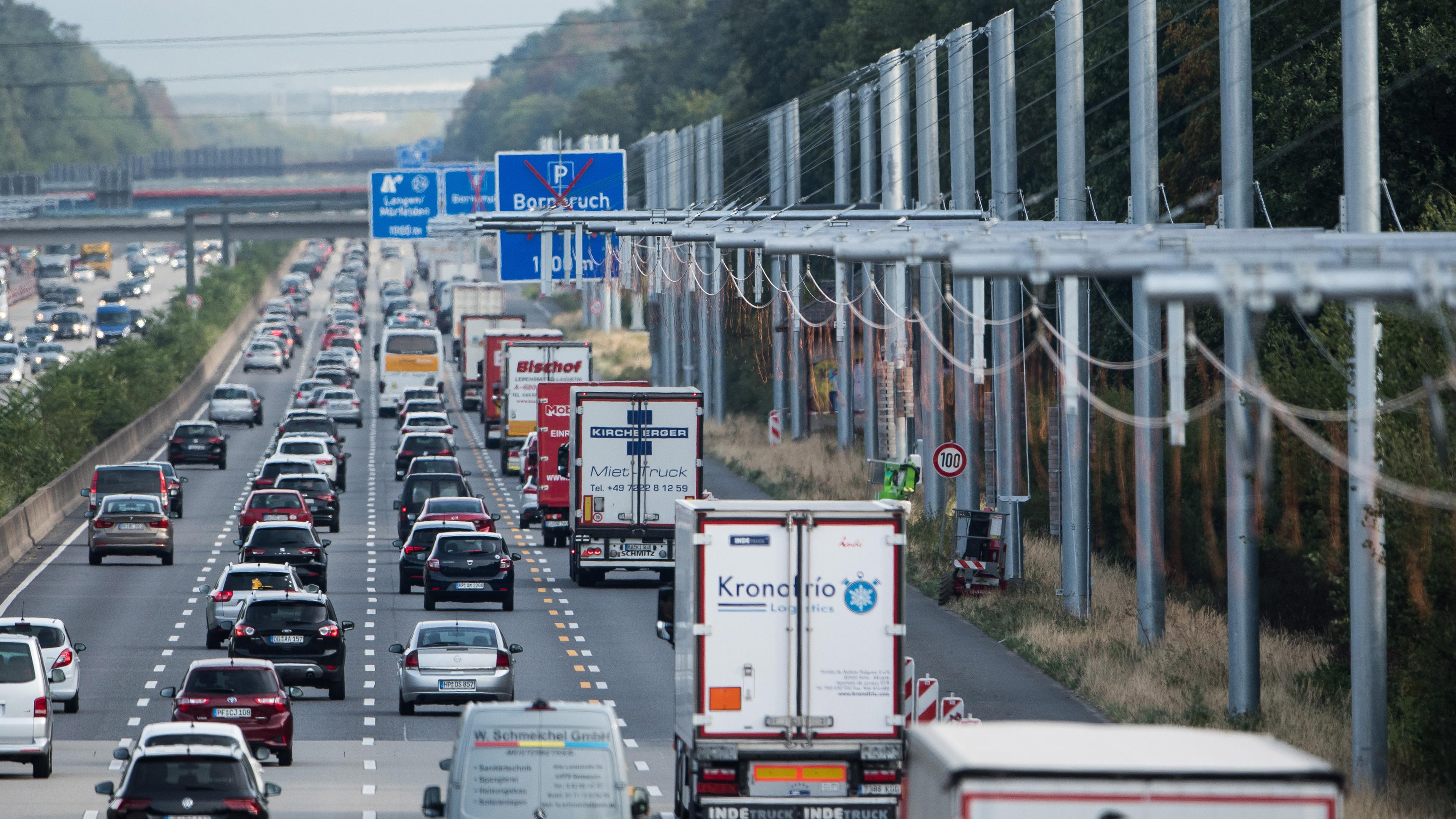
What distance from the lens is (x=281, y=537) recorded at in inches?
1698

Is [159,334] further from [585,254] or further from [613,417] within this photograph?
[613,417]

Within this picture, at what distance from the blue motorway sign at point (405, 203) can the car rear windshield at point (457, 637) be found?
40.7m

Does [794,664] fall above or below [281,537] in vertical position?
above

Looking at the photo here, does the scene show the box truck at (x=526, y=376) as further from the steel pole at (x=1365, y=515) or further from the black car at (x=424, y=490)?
the steel pole at (x=1365, y=515)

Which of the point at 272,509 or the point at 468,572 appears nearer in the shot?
the point at 468,572

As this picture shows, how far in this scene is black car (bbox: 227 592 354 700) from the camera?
3133 cm

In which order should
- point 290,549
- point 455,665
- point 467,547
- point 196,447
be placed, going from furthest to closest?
point 196,447
point 290,549
point 467,547
point 455,665

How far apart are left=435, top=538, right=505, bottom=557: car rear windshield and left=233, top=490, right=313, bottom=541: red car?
10461 millimetres

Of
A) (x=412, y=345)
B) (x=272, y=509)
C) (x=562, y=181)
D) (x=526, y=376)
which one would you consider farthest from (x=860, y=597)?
(x=412, y=345)

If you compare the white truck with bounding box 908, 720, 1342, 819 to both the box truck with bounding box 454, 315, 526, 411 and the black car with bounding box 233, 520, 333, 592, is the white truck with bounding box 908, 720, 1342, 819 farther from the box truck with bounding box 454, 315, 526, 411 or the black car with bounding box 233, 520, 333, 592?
the box truck with bounding box 454, 315, 526, 411

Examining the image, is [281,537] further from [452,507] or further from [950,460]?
[950,460]

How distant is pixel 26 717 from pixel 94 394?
5780 cm

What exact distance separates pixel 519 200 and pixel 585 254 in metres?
3.72

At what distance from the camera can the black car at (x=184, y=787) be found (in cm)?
1883
